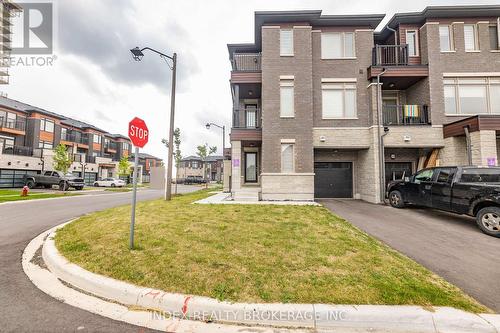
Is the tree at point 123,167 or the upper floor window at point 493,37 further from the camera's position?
the tree at point 123,167

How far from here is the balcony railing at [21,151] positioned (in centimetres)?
2675

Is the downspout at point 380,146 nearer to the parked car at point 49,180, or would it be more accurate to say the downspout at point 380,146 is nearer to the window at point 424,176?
the window at point 424,176

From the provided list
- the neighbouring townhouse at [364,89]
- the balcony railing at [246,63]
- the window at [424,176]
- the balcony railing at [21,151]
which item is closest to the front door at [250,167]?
the neighbouring townhouse at [364,89]

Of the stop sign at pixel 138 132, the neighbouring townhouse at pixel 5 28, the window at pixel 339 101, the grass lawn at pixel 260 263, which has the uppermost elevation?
the neighbouring townhouse at pixel 5 28

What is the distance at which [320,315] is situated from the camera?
2785 millimetres

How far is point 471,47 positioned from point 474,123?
597cm

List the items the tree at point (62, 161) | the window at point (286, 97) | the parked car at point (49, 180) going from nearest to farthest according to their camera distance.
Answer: the window at point (286, 97)
the tree at point (62, 161)
the parked car at point (49, 180)

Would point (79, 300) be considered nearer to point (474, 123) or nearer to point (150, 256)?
point (150, 256)

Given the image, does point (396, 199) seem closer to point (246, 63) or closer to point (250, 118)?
point (250, 118)

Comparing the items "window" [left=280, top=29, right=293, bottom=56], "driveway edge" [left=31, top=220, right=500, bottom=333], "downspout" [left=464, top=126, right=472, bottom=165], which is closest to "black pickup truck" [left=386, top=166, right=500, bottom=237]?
"downspout" [left=464, top=126, right=472, bottom=165]

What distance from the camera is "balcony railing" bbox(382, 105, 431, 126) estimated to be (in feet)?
42.2

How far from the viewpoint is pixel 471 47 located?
12.9 meters

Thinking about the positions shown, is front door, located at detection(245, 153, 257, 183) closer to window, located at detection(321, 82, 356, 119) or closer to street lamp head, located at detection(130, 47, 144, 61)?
window, located at detection(321, 82, 356, 119)

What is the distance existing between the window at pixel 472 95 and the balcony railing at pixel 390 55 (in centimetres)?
265
